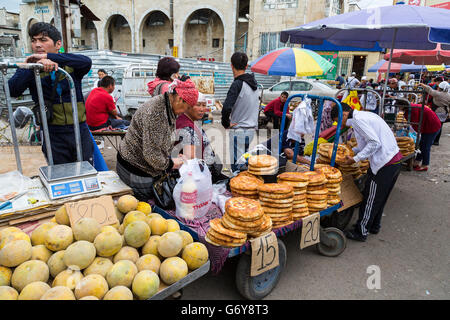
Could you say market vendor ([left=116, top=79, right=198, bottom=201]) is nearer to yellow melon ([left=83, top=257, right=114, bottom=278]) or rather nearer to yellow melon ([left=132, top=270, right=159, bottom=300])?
yellow melon ([left=83, top=257, right=114, bottom=278])

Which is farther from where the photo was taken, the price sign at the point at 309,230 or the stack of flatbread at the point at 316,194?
the stack of flatbread at the point at 316,194

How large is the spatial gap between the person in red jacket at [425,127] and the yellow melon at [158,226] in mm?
5767

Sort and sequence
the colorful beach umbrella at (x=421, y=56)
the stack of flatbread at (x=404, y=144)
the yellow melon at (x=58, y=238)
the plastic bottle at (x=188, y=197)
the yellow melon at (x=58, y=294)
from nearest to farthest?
the yellow melon at (x=58, y=294)
the yellow melon at (x=58, y=238)
the plastic bottle at (x=188, y=197)
the stack of flatbread at (x=404, y=144)
the colorful beach umbrella at (x=421, y=56)

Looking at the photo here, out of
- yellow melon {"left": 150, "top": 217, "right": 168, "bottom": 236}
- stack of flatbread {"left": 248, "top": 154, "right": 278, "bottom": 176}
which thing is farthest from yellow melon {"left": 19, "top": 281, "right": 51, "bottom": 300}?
stack of flatbread {"left": 248, "top": 154, "right": 278, "bottom": 176}

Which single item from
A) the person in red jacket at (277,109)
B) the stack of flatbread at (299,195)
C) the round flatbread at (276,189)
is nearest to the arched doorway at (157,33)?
the person in red jacket at (277,109)

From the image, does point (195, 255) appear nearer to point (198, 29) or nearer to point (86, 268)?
point (86, 268)

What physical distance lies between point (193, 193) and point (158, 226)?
0.52 m

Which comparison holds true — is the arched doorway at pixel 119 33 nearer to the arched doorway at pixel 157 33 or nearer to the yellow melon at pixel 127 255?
the arched doorway at pixel 157 33

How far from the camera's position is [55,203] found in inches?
87.4

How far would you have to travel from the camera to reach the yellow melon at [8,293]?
1510mm

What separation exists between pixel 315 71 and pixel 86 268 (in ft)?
20.3

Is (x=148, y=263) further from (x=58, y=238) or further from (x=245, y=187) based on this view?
(x=245, y=187)

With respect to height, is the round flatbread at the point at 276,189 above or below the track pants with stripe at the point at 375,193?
above
